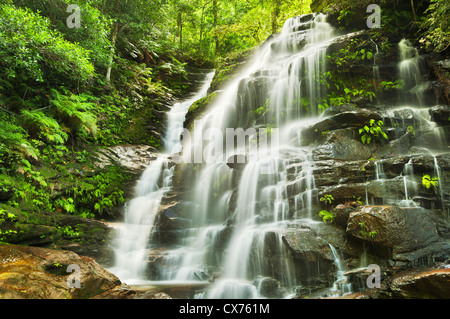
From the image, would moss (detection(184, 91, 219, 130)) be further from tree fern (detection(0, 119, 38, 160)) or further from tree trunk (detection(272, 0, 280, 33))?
tree trunk (detection(272, 0, 280, 33))

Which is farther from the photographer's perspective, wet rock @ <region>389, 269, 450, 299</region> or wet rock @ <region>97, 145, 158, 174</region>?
wet rock @ <region>97, 145, 158, 174</region>

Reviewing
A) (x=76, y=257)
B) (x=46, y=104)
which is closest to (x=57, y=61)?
(x=46, y=104)

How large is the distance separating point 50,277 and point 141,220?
12.9 feet

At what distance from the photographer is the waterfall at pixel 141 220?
6.08 m

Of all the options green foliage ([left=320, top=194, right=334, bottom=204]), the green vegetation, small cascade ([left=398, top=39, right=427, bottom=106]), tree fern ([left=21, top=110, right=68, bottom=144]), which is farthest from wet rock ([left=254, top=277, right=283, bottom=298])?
small cascade ([left=398, top=39, right=427, bottom=106])

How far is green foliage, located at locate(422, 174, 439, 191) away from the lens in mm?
5305

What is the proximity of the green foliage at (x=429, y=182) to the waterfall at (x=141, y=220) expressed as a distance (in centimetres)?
644

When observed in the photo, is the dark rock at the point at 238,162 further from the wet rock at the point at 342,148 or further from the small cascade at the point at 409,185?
the small cascade at the point at 409,185

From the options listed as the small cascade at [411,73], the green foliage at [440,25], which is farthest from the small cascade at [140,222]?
the green foliage at [440,25]

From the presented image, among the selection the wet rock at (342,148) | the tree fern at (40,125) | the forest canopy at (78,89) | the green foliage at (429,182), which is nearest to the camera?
the green foliage at (429,182)

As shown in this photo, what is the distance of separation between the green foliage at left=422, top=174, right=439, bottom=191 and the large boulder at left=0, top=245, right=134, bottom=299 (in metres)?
6.13

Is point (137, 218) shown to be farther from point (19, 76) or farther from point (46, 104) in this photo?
point (19, 76)
